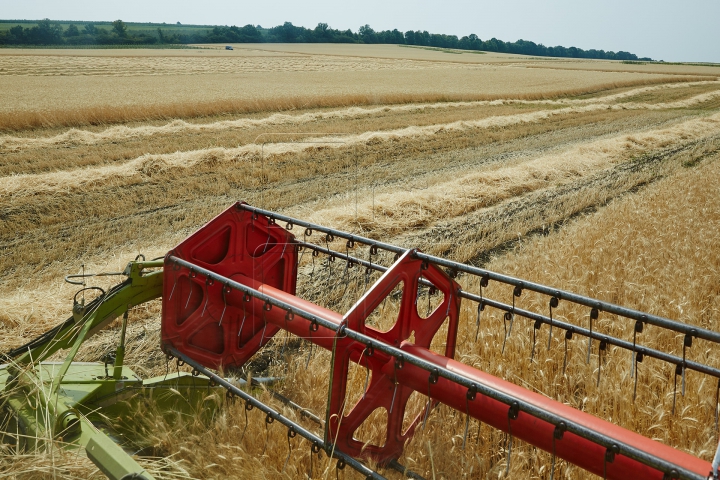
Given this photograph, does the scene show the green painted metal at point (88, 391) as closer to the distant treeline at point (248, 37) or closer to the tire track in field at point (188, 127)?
the tire track in field at point (188, 127)

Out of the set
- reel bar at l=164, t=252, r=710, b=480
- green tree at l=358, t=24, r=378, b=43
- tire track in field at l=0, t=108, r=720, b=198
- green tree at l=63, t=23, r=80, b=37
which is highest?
green tree at l=358, t=24, r=378, b=43

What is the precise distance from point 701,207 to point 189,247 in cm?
744

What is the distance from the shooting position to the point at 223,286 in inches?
132

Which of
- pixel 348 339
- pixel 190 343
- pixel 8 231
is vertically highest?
pixel 348 339

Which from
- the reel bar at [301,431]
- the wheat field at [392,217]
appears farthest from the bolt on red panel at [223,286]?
the wheat field at [392,217]

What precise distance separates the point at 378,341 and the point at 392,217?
566cm

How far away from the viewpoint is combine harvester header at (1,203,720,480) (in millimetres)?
2197

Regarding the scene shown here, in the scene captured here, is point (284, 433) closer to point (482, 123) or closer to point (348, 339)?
point (348, 339)

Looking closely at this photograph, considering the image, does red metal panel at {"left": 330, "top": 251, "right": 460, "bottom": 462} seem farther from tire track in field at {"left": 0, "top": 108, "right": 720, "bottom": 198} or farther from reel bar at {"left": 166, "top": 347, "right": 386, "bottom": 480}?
tire track in field at {"left": 0, "top": 108, "right": 720, "bottom": 198}

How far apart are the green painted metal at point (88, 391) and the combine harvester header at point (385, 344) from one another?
0.55 feet

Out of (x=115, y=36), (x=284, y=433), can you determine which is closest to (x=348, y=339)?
(x=284, y=433)

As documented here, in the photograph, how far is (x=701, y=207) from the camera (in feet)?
26.8

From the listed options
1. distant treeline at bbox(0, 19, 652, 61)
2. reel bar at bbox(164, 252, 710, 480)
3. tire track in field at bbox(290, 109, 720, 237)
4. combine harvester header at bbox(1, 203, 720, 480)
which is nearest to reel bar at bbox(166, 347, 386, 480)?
combine harvester header at bbox(1, 203, 720, 480)

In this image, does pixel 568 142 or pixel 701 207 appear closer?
pixel 701 207
